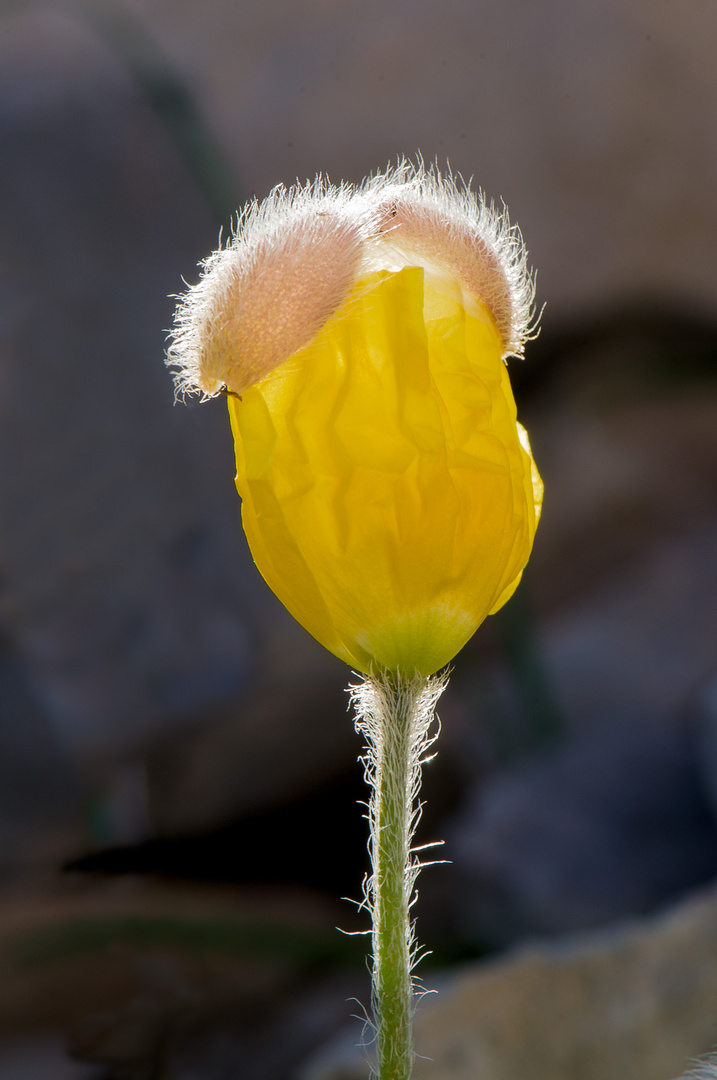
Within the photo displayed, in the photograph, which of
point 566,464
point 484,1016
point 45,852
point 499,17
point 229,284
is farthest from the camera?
point 566,464

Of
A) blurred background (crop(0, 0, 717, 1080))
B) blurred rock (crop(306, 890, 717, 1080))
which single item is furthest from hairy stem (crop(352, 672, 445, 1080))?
blurred background (crop(0, 0, 717, 1080))

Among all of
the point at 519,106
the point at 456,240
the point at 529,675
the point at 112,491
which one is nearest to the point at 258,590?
the point at 112,491

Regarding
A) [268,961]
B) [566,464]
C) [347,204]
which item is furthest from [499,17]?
[268,961]

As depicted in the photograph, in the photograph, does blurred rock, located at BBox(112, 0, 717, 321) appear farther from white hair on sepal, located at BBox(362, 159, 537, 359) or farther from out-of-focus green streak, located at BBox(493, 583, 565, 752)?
white hair on sepal, located at BBox(362, 159, 537, 359)

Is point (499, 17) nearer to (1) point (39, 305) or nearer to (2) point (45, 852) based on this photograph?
(1) point (39, 305)

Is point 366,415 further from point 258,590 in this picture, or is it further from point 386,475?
point 258,590

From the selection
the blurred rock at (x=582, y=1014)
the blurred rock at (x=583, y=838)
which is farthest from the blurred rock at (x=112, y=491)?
the blurred rock at (x=582, y=1014)

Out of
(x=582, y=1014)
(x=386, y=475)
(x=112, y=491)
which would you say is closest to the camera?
(x=386, y=475)
